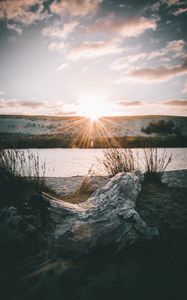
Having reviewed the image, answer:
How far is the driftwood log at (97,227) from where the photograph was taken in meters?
2.72

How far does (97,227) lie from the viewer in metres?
2.90

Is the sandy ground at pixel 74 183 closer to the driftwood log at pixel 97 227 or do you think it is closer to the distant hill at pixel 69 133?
the driftwood log at pixel 97 227

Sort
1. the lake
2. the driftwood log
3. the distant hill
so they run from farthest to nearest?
1. the distant hill
2. the lake
3. the driftwood log

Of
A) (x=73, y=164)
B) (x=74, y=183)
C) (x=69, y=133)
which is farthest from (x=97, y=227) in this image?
(x=69, y=133)

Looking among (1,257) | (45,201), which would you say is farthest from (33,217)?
(1,257)

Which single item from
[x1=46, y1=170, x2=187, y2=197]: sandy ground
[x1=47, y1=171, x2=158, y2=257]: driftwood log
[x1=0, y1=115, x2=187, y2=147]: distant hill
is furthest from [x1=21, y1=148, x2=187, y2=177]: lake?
[x1=0, y1=115, x2=187, y2=147]: distant hill

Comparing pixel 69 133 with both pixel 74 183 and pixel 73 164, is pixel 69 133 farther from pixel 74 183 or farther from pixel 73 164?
pixel 74 183

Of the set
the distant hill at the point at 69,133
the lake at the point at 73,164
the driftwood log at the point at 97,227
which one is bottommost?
the lake at the point at 73,164

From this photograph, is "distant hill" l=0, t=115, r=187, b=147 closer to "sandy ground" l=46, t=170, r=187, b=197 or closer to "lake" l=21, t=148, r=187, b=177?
"lake" l=21, t=148, r=187, b=177

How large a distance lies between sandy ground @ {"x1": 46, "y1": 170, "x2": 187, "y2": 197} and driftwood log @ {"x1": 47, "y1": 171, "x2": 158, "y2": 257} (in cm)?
265

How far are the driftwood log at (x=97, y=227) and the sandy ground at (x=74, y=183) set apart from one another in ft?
8.70

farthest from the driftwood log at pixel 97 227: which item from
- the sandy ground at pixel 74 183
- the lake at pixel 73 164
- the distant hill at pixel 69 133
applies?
the distant hill at pixel 69 133

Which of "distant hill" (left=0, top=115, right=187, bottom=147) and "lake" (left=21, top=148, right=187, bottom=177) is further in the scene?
"distant hill" (left=0, top=115, right=187, bottom=147)

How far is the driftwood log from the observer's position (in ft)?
8.93
